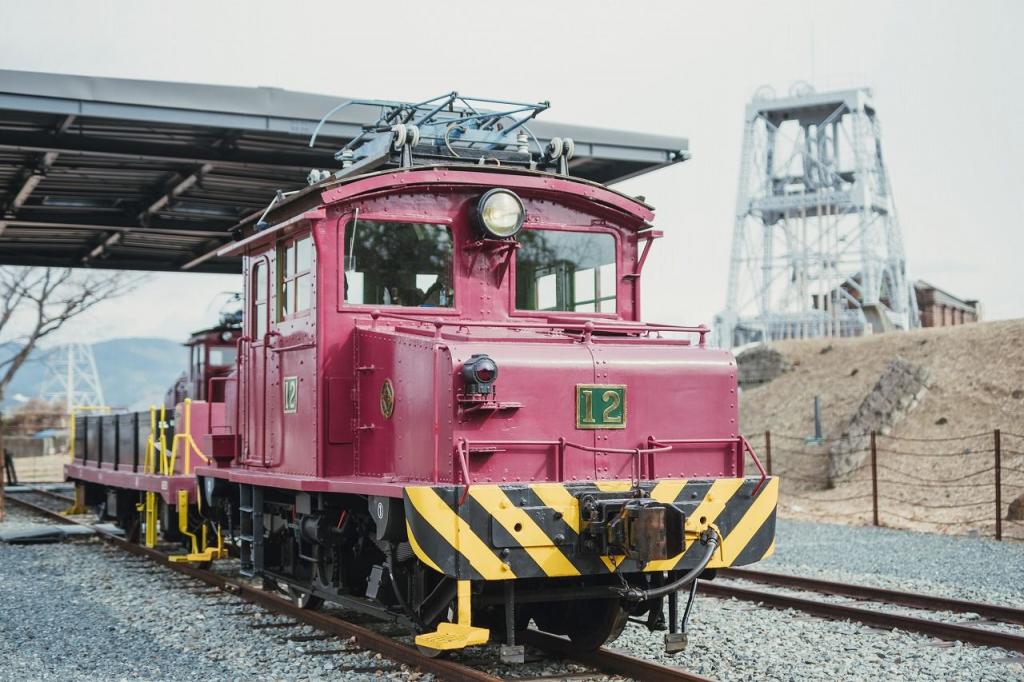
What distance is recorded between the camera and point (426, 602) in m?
6.89

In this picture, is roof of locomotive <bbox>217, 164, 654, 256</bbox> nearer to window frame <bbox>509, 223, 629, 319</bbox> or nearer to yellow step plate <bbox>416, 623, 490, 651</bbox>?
window frame <bbox>509, 223, 629, 319</bbox>

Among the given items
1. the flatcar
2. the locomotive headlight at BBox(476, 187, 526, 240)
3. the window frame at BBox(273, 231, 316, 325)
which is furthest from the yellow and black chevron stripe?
the window frame at BBox(273, 231, 316, 325)

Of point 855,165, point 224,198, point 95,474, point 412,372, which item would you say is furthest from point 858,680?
point 855,165

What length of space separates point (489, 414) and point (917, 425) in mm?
18871

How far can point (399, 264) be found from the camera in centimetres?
759

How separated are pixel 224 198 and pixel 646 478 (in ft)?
40.9

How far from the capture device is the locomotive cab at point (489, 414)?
6.48m

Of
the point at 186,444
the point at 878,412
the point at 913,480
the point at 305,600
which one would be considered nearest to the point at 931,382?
the point at 878,412

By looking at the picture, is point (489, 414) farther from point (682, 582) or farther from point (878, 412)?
point (878, 412)

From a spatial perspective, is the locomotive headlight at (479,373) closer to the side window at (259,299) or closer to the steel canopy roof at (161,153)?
the side window at (259,299)

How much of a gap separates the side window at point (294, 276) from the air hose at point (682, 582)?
9.77 ft

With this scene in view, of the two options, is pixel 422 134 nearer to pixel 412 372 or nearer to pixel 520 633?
pixel 412 372

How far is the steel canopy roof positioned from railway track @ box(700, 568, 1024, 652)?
7.20 meters

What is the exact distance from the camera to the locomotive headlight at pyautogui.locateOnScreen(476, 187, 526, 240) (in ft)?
24.6
